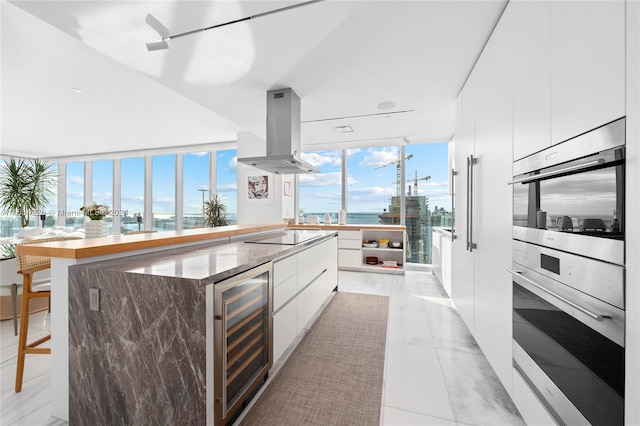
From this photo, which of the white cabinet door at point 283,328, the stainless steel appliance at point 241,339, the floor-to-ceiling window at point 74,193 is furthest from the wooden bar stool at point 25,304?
the floor-to-ceiling window at point 74,193

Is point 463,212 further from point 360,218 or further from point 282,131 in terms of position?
point 360,218

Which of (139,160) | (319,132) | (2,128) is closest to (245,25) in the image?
(319,132)

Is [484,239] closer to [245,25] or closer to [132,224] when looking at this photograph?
[245,25]

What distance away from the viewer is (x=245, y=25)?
195cm

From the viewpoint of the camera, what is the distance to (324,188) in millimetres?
6109

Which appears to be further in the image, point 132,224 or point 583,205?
point 132,224

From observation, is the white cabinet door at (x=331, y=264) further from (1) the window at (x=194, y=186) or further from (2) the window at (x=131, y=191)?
(2) the window at (x=131, y=191)

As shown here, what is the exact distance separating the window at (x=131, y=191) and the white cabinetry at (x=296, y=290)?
21.1 feet

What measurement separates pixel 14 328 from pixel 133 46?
9.03ft

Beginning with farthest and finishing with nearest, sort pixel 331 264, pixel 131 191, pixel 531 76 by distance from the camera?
pixel 131 191 → pixel 331 264 → pixel 531 76

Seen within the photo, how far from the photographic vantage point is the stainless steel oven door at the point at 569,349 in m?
0.87

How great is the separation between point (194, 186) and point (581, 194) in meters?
7.13

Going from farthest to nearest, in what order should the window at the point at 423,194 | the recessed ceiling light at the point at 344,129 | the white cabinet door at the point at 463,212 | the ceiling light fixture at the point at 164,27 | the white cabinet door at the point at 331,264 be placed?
the window at the point at 423,194 → the recessed ceiling light at the point at 344,129 → the white cabinet door at the point at 331,264 → the white cabinet door at the point at 463,212 → the ceiling light fixture at the point at 164,27

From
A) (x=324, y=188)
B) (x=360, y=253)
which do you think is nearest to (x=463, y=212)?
(x=360, y=253)
